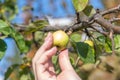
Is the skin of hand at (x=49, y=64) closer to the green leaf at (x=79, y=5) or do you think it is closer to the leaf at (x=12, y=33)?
the green leaf at (x=79, y=5)

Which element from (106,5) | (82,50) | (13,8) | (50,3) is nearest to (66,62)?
(82,50)

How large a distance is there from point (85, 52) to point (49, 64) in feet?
0.64

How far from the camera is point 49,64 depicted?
4.05 feet

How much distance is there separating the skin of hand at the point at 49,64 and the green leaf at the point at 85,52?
160 mm

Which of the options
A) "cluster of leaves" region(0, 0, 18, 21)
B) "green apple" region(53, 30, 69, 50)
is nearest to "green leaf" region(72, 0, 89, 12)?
"green apple" region(53, 30, 69, 50)

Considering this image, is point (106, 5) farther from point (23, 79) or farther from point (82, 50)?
point (82, 50)

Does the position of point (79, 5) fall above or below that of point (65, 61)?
above

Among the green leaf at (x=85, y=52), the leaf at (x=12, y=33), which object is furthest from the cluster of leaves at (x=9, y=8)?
the green leaf at (x=85, y=52)

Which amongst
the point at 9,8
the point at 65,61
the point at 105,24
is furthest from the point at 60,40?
the point at 9,8

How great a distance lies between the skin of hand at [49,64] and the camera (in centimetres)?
119

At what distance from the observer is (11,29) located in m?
1.58

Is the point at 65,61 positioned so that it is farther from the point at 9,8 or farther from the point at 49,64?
the point at 9,8

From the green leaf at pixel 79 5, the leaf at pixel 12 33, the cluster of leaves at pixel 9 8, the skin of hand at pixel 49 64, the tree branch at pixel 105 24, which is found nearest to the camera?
the tree branch at pixel 105 24

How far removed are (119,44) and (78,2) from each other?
1.02 feet
